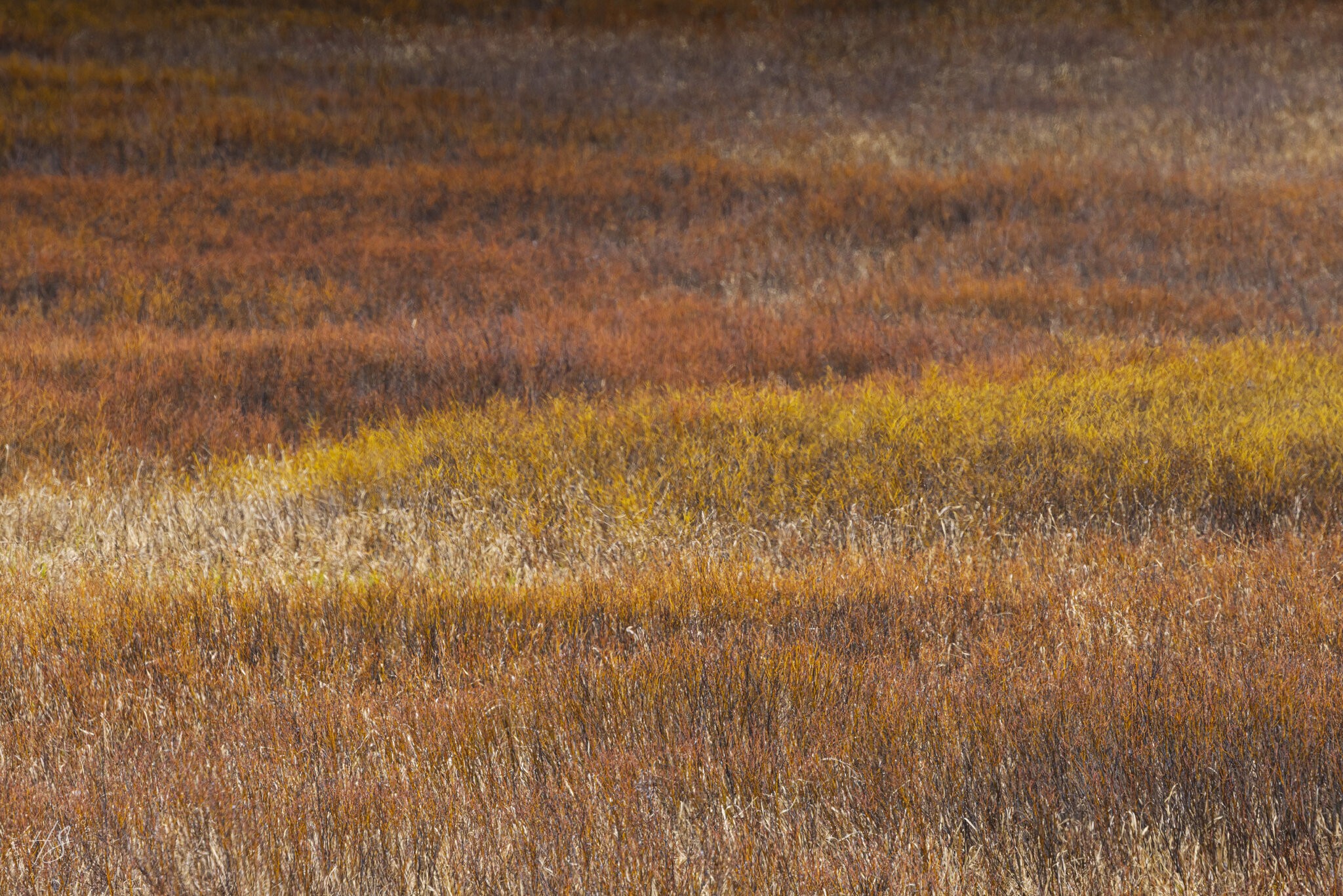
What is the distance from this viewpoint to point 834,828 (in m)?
2.26

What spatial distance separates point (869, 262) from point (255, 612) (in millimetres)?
8690

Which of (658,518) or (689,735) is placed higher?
(689,735)

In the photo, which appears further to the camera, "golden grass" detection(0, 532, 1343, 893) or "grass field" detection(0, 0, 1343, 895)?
"grass field" detection(0, 0, 1343, 895)

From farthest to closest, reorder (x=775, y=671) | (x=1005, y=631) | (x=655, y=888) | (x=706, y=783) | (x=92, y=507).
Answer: (x=92, y=507) < (x=1005, y=631) < (x=775, y=671) < (x=706, y=783) < (x=655, y=888)

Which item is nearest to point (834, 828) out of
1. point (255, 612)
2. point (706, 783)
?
point (706, 783)

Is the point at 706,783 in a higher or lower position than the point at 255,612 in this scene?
higher

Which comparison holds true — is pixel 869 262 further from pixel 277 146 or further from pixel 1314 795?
pixel 1314 795

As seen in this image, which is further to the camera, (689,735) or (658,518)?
(658,518)

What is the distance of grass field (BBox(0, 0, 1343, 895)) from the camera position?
88.9 inches

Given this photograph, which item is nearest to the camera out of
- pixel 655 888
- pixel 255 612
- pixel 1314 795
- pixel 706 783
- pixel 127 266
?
pixel 655 888

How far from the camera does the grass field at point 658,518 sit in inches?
88.9

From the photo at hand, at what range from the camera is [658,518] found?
15.9 ft

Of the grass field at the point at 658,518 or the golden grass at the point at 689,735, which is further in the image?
the grass field at the point at 658,518

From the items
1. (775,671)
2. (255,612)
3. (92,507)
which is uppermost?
(775,671)
